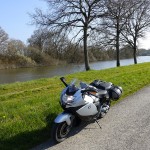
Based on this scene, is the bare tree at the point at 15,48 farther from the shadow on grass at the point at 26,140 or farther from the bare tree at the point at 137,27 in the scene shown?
the shadow on grass at the point at 26,140

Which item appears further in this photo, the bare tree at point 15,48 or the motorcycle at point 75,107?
the bare tree at point 15,48

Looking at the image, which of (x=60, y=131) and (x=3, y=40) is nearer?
(x=60, y=131)

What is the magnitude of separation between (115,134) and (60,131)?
1099mm

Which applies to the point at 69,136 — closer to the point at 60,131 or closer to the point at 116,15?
the point at 60,131

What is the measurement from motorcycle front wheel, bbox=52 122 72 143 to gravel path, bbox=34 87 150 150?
0.10 m

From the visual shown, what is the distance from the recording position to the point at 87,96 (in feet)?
19.5

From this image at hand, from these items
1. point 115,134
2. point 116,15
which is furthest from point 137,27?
point 115,134

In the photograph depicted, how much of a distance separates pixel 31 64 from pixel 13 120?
48585 mm

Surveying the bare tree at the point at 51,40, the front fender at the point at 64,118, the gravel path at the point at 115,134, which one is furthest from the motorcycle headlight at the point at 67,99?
the bare tree at the point at 51,40

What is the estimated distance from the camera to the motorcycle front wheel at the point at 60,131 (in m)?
5.25

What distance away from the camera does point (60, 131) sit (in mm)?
5395

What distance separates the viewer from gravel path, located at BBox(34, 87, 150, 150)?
511 centimetres

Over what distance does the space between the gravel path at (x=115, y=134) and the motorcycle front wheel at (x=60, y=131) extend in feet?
0.33

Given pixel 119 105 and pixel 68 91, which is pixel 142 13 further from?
pixel 68 91
